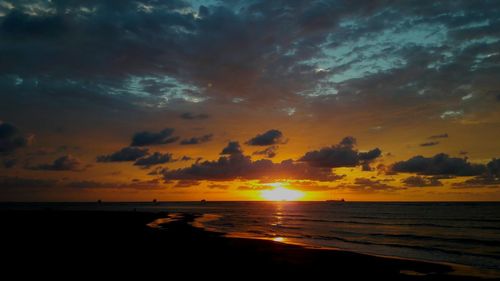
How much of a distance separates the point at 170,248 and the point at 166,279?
1198 centimetres

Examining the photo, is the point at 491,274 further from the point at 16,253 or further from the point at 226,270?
the point at 16,253

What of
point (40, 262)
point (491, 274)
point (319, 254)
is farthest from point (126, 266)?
point (491, 274)

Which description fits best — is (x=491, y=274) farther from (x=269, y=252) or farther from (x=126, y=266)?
(x=126, y=266)

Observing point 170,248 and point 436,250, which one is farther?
point 436,250

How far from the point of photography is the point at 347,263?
Result: 2528 centimetres

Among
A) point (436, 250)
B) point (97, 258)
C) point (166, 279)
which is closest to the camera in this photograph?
point (166, 279)

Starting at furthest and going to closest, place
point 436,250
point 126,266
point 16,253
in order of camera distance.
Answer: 1. point 436,250
2. point 16,253
3. point 126,266

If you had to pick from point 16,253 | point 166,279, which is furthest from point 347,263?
point 16,253

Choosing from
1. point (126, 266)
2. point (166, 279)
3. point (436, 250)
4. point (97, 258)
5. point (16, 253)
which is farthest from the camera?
point (436, 250)

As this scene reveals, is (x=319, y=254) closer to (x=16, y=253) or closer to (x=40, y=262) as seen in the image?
(x=40, y=262)

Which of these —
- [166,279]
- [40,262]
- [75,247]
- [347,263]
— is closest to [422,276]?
[347,263]

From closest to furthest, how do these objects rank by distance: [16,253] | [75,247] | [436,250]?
[16,253] → [75,247] → [436,250]

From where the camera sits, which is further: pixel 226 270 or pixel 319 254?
pixel 319 254

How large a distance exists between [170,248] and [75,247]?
7171 millimetres
